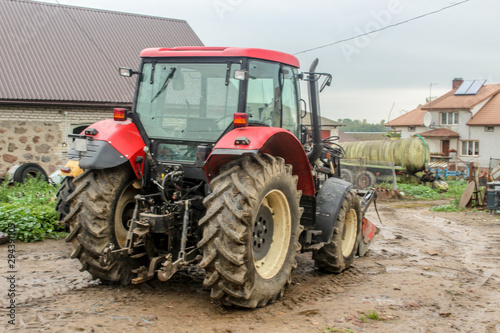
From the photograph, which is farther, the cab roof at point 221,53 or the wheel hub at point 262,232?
the cab roof at point 221,53

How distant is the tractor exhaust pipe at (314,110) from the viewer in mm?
6488

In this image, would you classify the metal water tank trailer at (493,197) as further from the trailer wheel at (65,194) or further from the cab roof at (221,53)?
the trailer wheel at (65,194)

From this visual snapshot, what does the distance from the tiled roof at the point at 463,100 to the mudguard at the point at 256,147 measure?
133 ft

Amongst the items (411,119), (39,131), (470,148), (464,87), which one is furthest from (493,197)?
(411,119)

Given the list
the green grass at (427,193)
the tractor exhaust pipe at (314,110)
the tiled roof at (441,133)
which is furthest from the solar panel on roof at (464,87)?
the tractor exhaust pipe at (314,110)

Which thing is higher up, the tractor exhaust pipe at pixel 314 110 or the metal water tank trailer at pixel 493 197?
the tractor exhaust pipe at pixel 314 110

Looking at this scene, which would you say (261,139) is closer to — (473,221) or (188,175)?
(188,175)

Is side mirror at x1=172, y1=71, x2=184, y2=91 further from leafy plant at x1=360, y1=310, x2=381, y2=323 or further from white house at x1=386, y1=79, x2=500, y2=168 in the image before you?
white house at x1=386, y1=79, x2=500, y2=168

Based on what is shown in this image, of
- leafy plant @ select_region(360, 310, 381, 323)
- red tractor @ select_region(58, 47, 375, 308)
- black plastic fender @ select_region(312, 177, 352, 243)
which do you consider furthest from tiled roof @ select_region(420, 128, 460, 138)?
leafy plant @ select_region(360, 310, 381, 323)

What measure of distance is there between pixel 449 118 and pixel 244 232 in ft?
144

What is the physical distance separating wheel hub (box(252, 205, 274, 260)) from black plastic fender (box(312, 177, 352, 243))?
1315 mm

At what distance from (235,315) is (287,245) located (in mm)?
1034

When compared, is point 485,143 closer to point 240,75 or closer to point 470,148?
point 470,148

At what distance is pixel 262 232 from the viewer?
5.45m
